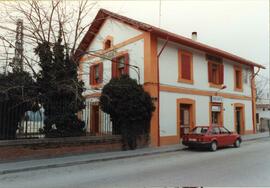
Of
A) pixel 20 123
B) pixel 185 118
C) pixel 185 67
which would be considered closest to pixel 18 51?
pixel 20 123

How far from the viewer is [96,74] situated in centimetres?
2083

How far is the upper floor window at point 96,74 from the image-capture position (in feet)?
65.6

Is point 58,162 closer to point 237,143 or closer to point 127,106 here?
point 127,106

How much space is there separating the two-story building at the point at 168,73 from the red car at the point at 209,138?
2.04 m

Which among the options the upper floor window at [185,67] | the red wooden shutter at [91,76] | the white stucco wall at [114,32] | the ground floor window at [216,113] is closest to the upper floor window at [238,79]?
the ground floor window at [216,113]

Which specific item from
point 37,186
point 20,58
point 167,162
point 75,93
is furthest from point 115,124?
point 37,186

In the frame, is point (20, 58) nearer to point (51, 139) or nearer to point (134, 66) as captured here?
point (51, 139)

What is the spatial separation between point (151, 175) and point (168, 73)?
9.52m

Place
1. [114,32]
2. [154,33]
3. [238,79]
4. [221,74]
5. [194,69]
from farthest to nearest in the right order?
[238,79]
[221,74]
[114,32]
[194,69]
[154,33]

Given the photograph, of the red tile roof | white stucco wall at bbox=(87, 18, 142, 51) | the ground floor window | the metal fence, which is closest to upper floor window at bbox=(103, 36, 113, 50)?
white stucco wall at bbox=(87, 18, 142, 51)

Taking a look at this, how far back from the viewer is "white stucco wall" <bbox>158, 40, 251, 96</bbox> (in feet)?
53.8

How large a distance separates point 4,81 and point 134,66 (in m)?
7.52

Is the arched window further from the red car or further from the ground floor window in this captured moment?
the red car

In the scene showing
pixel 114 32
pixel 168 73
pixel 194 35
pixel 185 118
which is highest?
pixel 194 35
